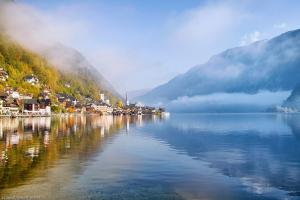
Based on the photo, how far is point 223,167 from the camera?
4100cm

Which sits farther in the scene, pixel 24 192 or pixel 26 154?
pixel 26 154

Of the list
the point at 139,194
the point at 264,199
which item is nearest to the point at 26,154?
the point at 139,194

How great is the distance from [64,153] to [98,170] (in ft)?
42.5

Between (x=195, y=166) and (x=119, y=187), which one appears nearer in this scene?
(x=119, y=187)

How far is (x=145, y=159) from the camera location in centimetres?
4650

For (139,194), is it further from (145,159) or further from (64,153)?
(64,153)

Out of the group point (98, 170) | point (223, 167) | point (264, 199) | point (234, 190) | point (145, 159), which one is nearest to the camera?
point (264, 199)

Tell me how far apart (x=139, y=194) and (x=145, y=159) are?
18864mm

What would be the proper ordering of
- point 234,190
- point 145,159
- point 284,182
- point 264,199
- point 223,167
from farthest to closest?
point 145,159, point 223,167, point 284,182, point 234,190, point 264,199

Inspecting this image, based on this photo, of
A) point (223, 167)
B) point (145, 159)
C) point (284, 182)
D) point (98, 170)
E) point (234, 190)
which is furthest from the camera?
point (145, 159)

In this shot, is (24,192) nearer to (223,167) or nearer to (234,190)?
(234,190)

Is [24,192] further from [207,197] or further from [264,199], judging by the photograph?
[264,199]

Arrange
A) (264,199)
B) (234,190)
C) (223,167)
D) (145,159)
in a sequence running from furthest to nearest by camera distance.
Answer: (145,159)
(223,167)
(234,190)
(264,199)

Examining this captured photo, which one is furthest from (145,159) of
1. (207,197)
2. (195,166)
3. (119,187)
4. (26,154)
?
(207,197)
